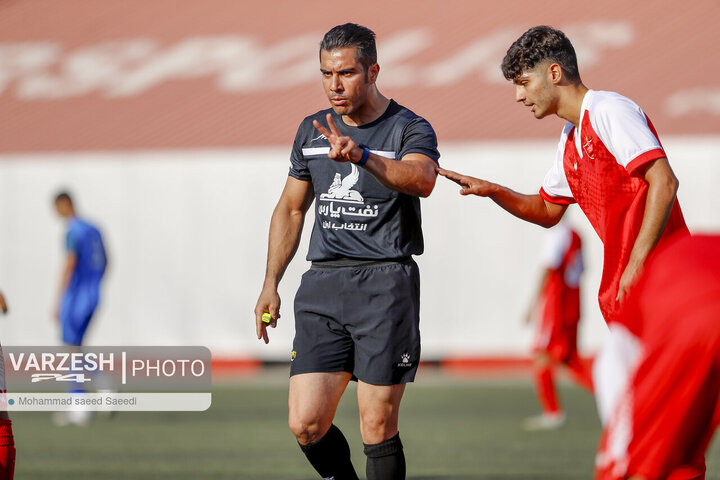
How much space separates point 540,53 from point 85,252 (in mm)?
8414

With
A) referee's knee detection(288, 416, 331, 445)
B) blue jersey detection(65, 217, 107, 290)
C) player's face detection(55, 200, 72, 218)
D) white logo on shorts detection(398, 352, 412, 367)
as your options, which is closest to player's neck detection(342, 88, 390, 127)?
white logo on shorts detection(398, 352, 412, 367)

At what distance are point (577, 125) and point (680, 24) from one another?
1858 centimetres

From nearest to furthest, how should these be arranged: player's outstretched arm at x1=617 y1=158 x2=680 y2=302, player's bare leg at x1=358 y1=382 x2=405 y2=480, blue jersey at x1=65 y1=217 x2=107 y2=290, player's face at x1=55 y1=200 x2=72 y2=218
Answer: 1. player's outstretched arm at x1=617 y1=158 x2=680 y2=302
2. player's bare leg at x1=358 y1=382 x2=405 y2=480
3. player's face at x1=55 y1=200 x2=72 y2=218
4. blue jersey at x1=65 y1=217 x2=107 y2=290

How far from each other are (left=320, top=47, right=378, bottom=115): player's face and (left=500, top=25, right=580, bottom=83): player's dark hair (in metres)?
0.82

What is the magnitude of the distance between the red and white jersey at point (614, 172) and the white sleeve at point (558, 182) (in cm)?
20

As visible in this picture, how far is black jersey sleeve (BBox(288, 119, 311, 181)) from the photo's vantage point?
5.92 metres

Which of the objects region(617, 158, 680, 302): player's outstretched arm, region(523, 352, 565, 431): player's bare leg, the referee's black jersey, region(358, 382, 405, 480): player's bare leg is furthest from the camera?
region(523, 352, 565, 431): player's bare leg

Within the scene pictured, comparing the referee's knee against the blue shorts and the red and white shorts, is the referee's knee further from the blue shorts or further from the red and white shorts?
the blue shorts

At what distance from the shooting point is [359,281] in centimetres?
562

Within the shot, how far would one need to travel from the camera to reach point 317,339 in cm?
570

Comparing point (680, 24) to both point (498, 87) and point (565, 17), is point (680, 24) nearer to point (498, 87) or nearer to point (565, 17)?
point (565, 17)

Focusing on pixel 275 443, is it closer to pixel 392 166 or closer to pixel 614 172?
pixel 392 166

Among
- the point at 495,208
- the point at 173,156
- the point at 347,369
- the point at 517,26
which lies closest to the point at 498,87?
the point at 517,26

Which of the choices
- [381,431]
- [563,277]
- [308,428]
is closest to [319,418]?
[308,428]
